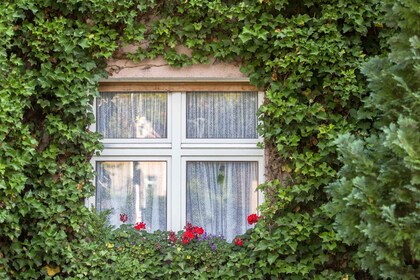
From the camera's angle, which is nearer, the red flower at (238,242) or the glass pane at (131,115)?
the red flower at (238,242)

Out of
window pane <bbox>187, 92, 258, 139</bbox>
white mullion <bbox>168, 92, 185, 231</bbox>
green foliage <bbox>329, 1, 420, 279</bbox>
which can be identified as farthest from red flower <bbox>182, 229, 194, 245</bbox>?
green foliage <bbox>329, 1, 420, 279</bbox>

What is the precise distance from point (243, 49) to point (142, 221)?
1603 millimetres

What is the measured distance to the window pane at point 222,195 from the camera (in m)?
6.12

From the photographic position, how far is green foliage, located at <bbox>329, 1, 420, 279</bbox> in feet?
14.1

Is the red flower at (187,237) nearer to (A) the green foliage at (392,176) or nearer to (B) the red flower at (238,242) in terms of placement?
(B) the red flower at (238,242)

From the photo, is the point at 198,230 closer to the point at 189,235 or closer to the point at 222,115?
the point at 189,235

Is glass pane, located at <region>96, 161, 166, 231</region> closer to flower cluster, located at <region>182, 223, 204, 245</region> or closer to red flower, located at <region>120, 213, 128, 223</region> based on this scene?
red flower, located at <region>120, 213, 128, 223</region>

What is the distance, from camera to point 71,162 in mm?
5965

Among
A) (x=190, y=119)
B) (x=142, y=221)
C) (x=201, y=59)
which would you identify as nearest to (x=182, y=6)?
(x=201, y=59)

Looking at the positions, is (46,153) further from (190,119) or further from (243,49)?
(243,49)

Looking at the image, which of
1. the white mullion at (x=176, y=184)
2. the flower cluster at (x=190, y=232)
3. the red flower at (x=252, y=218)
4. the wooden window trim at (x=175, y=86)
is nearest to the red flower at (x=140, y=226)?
the white mullion at (x=176, y=184)

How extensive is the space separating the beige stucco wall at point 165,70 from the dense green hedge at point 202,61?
9 cm

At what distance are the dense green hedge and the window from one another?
24cm

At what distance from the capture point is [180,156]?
20.0 feet
